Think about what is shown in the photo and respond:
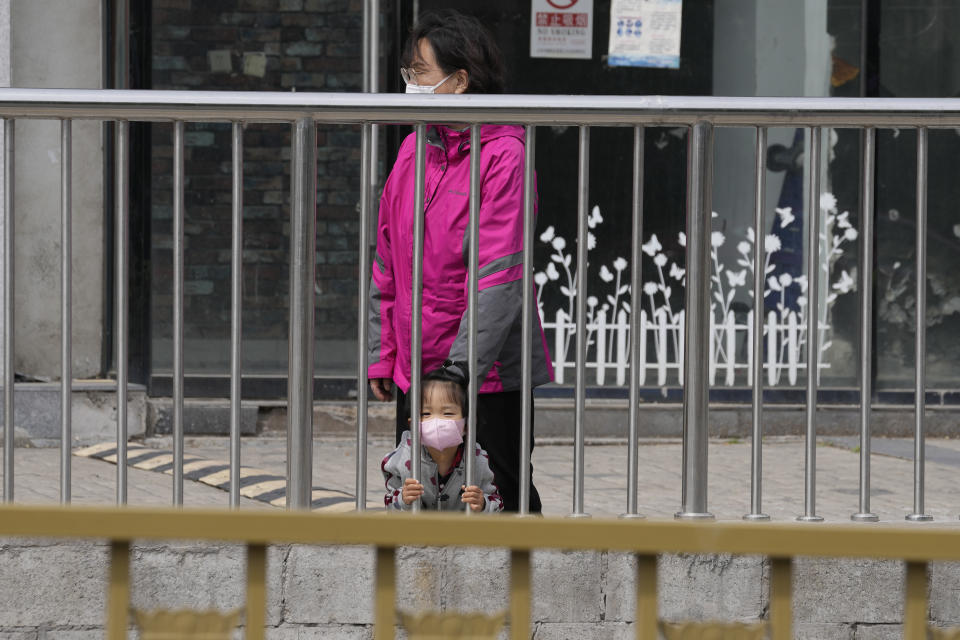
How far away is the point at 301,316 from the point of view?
394 centimetres

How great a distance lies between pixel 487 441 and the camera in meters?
4.08

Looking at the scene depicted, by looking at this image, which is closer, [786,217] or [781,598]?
[781,598]

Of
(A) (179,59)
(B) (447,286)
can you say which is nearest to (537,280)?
(A) (179,59)

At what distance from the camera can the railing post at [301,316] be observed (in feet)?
12.9

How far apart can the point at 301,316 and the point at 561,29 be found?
4.08m

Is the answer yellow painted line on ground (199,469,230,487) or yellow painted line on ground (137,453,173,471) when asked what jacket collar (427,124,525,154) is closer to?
yellow painted line on ground (199,469,230,487)

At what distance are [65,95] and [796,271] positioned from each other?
4758mm

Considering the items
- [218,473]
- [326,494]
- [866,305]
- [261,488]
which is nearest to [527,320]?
[866,305]

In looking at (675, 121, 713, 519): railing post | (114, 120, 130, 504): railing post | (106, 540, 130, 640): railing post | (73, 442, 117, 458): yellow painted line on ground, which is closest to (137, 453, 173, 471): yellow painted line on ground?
(73, 442, 117, 458): yellow painted line on ground

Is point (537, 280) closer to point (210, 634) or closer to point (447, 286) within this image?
point (447, 286)

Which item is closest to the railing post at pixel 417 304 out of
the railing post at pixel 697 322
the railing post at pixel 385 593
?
the railing post at pixel 697 322

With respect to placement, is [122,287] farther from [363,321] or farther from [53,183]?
[53,183]

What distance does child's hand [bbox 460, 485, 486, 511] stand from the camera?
3936mm

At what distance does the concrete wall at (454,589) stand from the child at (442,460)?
191 millimetres
